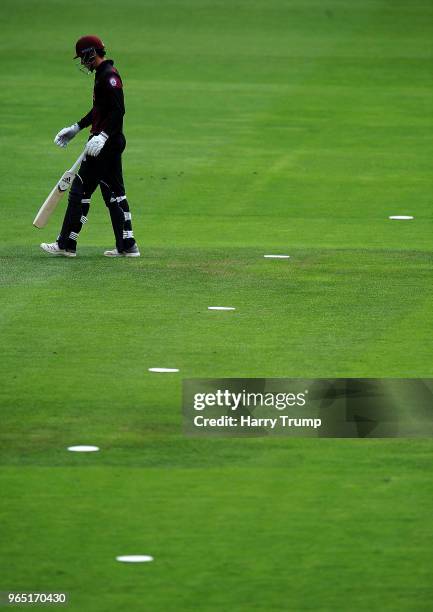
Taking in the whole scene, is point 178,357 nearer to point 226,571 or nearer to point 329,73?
point 226,571

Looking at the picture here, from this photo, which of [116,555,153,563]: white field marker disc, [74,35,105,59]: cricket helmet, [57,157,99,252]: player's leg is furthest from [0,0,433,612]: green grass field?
[74,35,105,59]: cricket helmet

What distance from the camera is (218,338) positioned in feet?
44.0

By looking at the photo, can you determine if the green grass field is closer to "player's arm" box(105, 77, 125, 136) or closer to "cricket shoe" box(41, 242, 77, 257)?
"cricket shoe" box(41, 242, 77, 257)

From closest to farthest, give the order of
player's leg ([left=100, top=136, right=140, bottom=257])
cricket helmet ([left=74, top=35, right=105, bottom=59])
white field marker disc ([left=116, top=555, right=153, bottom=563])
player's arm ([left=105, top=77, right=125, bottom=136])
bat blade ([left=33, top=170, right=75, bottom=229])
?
white field marker disc ([left=116, top=555, right=153, bottom=563]) → cricket helmet ([left=74, top=35, right=105, bottom=59]) → player's arm ([left=105, top=77, right=125, bottom=136]) → player's leg ([left=100, top=136, right=140, bottom=257]) → bat blade ([left=33, top=170, right=75, bottom=229])

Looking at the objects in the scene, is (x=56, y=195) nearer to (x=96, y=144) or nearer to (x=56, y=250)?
(x=56, y=250)

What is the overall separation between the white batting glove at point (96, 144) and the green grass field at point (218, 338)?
3.86 ft

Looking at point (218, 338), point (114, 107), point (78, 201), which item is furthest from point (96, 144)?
point (218, 338)

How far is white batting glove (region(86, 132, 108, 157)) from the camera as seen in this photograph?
54.2 feet

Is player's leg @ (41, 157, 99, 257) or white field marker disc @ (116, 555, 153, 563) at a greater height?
player's leg @ (41, 157, 99, 257)

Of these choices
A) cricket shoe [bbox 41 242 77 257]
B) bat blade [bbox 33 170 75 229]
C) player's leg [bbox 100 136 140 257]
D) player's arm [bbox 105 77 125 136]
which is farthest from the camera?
cricket shoe [bbox 41 242 77 257]

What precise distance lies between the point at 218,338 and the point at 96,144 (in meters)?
3.88

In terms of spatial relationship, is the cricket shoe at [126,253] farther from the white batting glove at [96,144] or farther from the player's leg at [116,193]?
the white batting glove at [96,144]

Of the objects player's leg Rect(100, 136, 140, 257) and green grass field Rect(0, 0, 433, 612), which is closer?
green grass field Rect(0, 0, 433, 612)

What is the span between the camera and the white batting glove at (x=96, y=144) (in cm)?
1653
